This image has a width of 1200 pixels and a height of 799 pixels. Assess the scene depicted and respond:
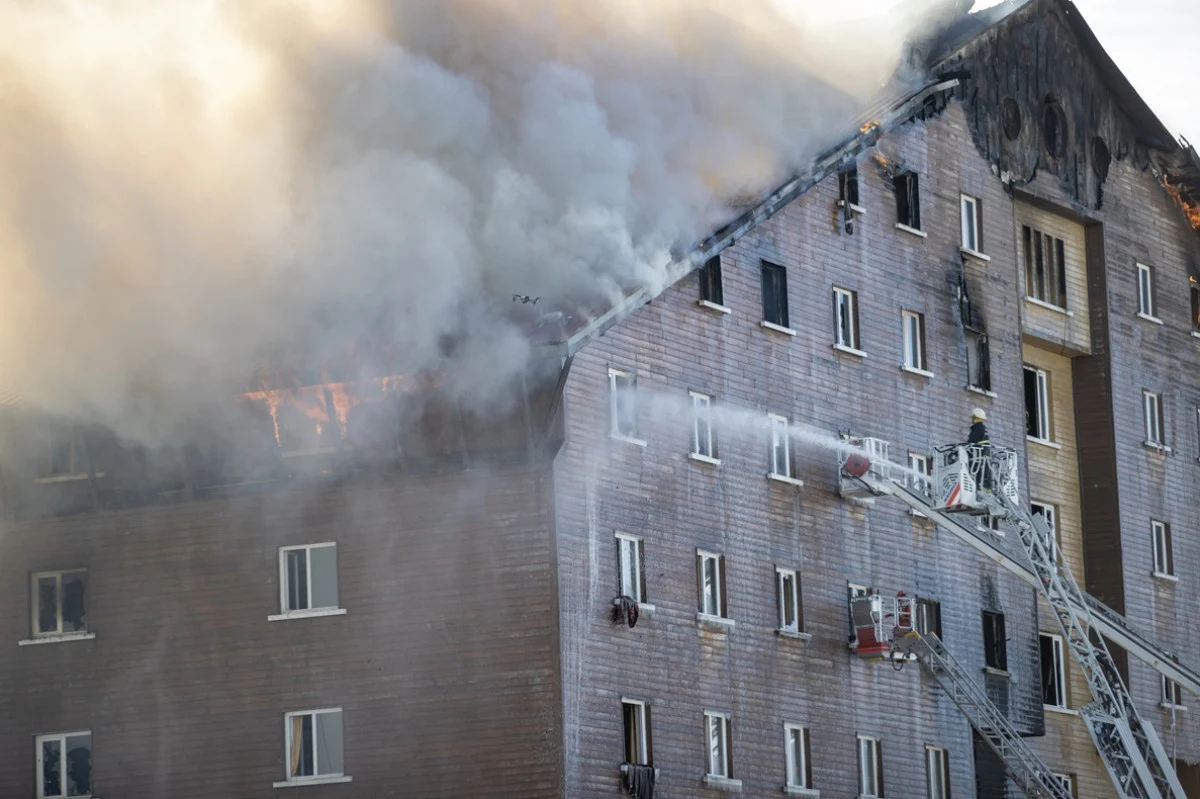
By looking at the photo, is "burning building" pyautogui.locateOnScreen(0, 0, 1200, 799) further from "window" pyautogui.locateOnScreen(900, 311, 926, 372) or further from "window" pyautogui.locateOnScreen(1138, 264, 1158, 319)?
"window" pyautogui.locateOnScreen(1138, 264, 1158, 319)

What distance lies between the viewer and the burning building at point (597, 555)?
40.0m

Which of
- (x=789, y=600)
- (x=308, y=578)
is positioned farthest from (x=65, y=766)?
(x=789, y=600)

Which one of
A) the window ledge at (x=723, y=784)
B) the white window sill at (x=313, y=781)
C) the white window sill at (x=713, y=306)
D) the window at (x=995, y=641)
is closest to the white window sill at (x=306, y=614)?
the white window sill at (x=313, y=781)

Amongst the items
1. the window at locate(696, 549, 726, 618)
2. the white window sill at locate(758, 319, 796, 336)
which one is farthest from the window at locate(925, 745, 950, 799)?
the white window sill at locate(758, 319, 796, 336)

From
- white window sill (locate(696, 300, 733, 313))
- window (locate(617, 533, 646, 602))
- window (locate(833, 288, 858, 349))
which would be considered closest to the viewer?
window (locate(617, 533, 646, 602))

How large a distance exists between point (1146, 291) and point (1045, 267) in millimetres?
4231

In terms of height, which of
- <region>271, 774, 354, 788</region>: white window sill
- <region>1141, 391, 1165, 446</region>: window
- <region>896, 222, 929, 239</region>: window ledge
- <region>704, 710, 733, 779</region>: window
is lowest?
<region>271, 774, 354, 788</region>: white window sill

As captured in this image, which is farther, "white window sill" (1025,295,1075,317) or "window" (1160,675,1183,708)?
"window" (1160,675,1183,708)

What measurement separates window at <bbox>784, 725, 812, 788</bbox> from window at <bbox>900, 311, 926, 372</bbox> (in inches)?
354

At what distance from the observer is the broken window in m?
40.0

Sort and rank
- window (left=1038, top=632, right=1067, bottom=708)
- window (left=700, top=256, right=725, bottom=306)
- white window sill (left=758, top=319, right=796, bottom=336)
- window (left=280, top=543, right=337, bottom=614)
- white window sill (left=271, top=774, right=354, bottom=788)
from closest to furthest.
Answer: white window sill (left=271, top=774, right=354, bottom=788)
window (left=280, top=543, right=337, bottom=614)
window (left=700, top=256, right=725, bottom=306)
white window sill (left=758, top=319, right=796, bottom=336)
window (left=1038, top=632, right=1067, bottom=708)

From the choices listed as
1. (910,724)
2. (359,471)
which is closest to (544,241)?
(359,471)

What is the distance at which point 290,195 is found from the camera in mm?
42844

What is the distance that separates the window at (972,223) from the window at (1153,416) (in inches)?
291
